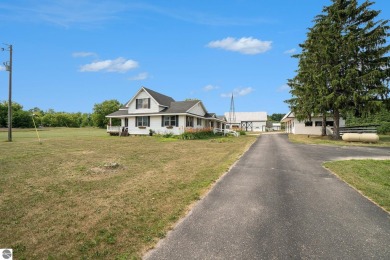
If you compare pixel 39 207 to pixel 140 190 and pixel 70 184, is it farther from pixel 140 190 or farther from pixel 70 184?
pixel 140 190

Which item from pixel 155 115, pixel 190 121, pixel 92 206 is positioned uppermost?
pixel 155 115

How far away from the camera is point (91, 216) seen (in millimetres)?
5477

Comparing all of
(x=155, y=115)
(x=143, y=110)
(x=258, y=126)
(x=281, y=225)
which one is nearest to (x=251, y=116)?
(x=258, y=126)

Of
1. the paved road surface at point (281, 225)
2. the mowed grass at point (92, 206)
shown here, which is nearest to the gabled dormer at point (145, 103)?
the mowed grass at point (92, 206)

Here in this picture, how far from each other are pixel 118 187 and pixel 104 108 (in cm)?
7608

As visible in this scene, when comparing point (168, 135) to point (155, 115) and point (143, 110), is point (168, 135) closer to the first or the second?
point (155, 115)

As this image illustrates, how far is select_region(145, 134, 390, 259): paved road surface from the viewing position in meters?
3.92

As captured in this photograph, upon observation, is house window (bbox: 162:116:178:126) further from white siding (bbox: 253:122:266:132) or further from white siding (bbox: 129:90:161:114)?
white siding (bbox: 253:122:266:132)

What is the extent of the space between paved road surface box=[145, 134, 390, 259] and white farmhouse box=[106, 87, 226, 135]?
79.2ft

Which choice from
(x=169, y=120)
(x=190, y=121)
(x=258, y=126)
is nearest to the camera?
(x=169, y=120)

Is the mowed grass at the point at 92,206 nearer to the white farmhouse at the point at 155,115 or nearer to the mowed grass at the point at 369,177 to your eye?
the mowed grass at the point at 369,177

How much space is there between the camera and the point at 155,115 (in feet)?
108

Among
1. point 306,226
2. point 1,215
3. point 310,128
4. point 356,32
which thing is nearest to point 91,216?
point 1,215

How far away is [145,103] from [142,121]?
2601 mm
